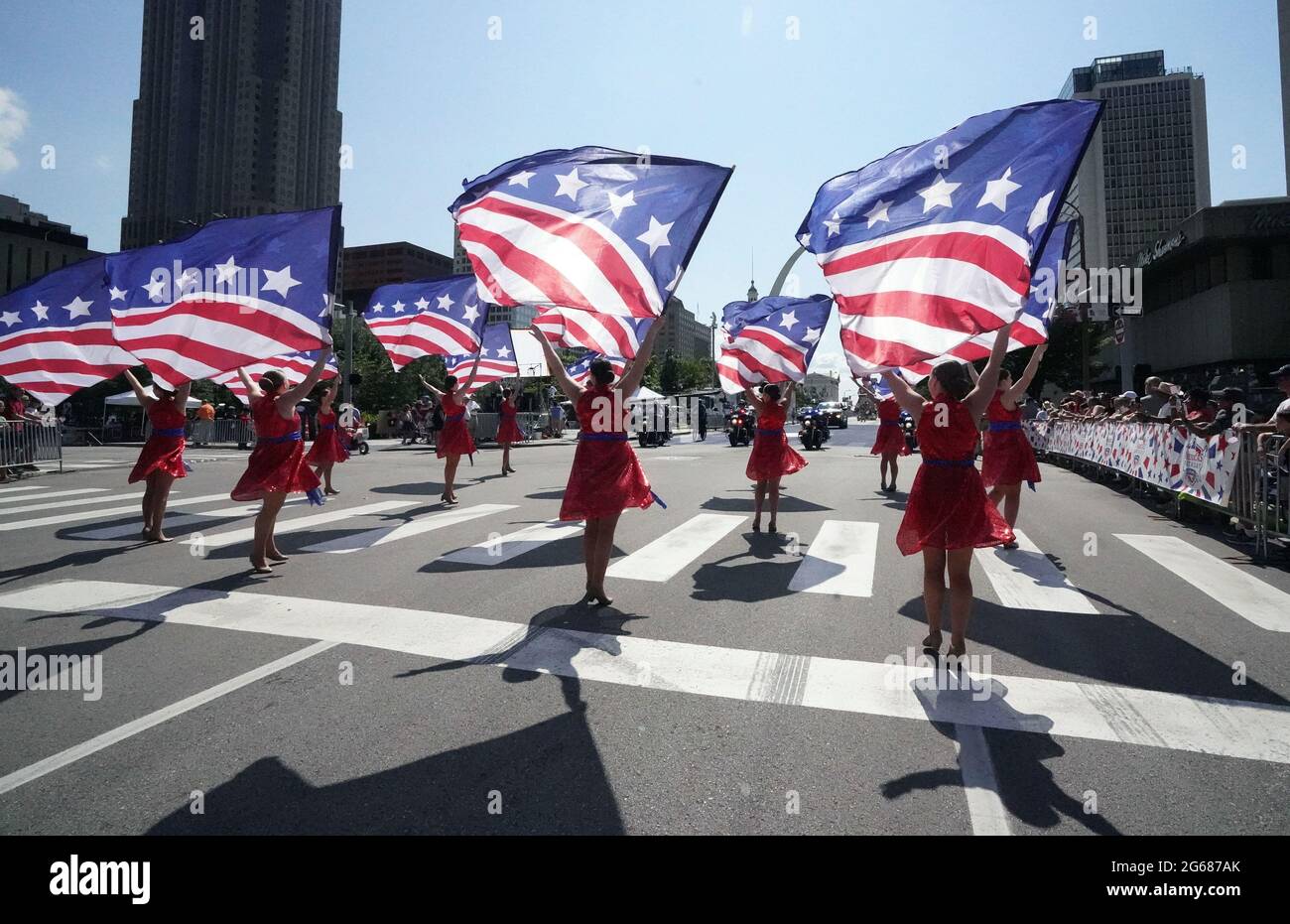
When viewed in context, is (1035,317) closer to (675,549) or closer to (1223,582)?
(1223,582)

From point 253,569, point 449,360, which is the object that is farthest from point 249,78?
point 253,569

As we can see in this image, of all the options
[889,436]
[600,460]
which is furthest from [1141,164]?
[600,460]

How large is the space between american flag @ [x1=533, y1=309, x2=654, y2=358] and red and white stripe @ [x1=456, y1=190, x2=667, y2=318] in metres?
0.19

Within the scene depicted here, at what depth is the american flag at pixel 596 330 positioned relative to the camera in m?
6.90

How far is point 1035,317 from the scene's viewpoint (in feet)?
25.3

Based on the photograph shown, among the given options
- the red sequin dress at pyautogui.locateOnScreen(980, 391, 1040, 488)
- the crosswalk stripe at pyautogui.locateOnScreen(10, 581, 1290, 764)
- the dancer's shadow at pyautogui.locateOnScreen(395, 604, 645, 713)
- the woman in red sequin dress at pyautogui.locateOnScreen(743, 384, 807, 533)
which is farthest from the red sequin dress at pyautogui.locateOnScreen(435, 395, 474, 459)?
the red sequin dress at pyautogui.locateOnScreen(980, 391, 1040, 488)

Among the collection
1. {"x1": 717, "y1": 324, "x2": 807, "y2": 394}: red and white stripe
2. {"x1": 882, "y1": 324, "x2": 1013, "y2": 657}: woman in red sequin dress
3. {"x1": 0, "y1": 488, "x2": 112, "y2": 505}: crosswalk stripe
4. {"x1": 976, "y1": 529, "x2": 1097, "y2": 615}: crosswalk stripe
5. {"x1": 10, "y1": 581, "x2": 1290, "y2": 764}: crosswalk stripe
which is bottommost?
{"x1": 10, "y1": 581, "x2": 1290, "y2": 764}: crosswalk stripe

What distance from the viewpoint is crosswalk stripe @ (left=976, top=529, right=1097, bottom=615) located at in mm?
5824

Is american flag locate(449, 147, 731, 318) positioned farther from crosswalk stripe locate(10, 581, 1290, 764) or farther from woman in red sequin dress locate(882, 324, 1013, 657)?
crosswalk stripe locate(10, 581, 1290, 764)

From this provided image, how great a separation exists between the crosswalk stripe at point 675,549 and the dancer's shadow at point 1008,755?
3191 mm

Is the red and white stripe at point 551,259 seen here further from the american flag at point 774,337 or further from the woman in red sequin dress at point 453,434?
A: the american flag at point 774,337

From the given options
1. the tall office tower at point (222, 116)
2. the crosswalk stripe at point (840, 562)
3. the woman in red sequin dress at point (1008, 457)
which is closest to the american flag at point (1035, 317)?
the woman in red sequin dress at point (1008, 457)

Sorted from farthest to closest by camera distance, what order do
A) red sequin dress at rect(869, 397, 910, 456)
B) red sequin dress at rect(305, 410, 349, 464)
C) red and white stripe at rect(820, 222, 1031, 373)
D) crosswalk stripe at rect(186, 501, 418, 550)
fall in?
1. red sequin dress at rect(869, 397, 910, 456)
2. red sequin dress at rect(305, 410, 349, 464)
3. crosswalk stripe at rect(186, 501, 418, 550)
4. red and white stripe at rect(820, 222, 1031, 373)
